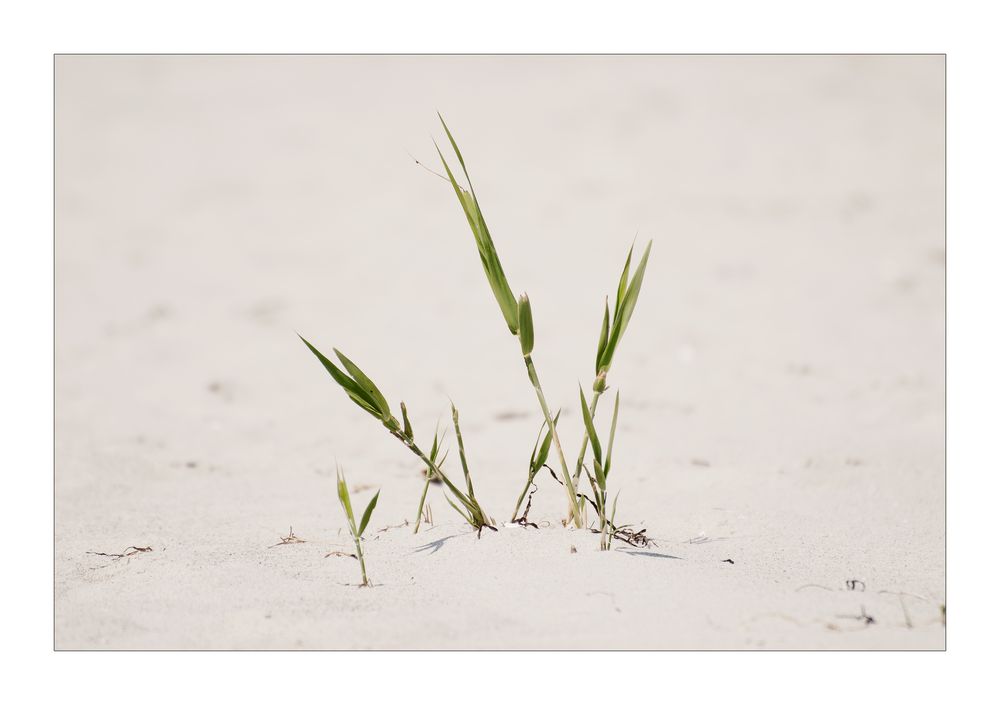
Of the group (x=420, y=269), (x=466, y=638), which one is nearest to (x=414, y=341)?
(x=420, y=269)

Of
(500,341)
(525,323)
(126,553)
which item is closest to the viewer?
(525,323)

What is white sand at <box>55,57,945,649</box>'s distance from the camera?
1582 mm

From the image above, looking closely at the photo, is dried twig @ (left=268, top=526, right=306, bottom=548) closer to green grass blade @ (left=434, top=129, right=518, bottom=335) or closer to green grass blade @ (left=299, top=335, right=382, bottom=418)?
green grass blade @ (left=299, top=335, right=382, bottom=418)

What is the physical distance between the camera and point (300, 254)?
4.43m

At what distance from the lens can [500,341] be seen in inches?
146

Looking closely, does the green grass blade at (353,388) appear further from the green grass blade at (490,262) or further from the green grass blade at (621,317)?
the green grass blade at (621,317)

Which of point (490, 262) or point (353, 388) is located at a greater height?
point (490, 262)

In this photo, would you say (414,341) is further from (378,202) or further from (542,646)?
(542,646)

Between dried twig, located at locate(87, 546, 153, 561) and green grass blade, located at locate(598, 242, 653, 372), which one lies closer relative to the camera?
green grass blade, located at locate(598, 242, 653, 372)

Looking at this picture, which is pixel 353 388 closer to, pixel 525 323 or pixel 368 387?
pixel 368 387

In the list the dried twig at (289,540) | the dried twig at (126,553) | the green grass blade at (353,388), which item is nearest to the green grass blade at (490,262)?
the green grass blade at (353,388)

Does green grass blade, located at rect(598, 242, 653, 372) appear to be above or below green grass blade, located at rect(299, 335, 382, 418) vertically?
above

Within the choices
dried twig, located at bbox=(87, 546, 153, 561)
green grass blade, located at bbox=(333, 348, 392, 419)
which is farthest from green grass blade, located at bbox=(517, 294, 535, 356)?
dried twig, located at bbox=(87, 546, 153, 561)

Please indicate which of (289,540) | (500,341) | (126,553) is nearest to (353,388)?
(289,540)
